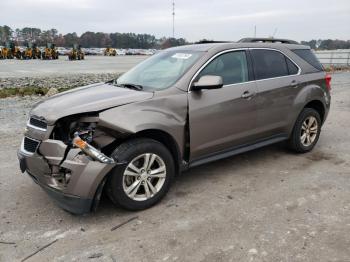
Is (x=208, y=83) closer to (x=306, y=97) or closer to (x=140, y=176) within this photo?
(x=140, y=176)

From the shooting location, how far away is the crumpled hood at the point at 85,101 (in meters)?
3.58

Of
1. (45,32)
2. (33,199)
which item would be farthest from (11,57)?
(45,32)

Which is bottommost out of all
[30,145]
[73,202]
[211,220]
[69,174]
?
[211,220]

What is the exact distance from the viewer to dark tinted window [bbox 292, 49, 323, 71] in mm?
5582

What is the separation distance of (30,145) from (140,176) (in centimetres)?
119

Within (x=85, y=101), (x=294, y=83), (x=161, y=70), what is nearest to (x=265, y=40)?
(x=294, y=83)

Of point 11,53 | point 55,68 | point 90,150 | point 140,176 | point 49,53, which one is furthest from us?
point 11,53

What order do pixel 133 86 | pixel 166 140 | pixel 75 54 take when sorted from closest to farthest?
pixel 166 140 < pixel 133 86 < pixel 75 54

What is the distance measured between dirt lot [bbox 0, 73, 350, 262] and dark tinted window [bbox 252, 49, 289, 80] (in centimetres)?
130

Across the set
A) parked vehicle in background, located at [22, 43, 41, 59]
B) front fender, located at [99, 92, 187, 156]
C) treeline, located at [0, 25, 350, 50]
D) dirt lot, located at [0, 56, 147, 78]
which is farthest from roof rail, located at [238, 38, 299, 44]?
treeline, located at [0, 25, 350, 50]

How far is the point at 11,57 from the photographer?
44.7m

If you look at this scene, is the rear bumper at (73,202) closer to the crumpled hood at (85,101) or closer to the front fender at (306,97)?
the crumpled hood at (85,101)

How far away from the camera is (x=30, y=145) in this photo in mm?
3777

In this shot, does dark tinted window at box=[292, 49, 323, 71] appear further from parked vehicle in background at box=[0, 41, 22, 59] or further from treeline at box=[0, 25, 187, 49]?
treeline at box=[0, 25, 187, 49]
